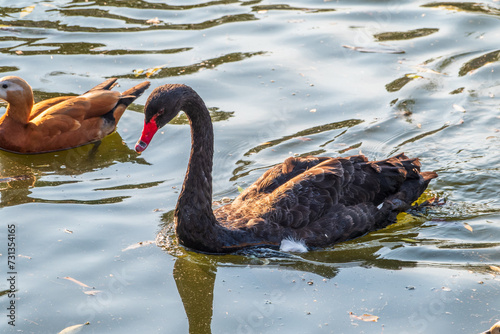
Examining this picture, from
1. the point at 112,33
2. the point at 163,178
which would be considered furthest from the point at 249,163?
the point at 112,33

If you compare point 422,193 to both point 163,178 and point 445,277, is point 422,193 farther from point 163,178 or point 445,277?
point 163,178

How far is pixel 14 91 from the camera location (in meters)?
9.36

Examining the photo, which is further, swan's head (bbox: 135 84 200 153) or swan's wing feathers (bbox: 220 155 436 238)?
swan's wing feathers (bbox: 220 155 436 238)

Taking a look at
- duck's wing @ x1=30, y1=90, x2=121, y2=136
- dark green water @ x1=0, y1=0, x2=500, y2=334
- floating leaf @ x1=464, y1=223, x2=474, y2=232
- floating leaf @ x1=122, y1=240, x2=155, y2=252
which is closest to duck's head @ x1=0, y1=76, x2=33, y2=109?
duck's wing @ x1=30, y1=90, x2=121, y2=136

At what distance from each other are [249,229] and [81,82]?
4846mm

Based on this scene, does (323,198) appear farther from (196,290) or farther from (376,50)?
(376,50)

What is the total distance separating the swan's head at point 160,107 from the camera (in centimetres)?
661

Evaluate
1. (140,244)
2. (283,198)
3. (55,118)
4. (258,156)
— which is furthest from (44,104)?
(283,198)

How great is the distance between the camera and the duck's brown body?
366 inches

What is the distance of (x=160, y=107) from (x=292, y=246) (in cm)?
183

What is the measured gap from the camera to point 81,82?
10.8 metres

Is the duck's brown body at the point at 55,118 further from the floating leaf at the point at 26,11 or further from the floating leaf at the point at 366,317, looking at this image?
the floating leaf at the point at 366,317

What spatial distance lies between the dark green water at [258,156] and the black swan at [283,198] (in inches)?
8.0

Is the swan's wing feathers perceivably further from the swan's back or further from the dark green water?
the dark green water
